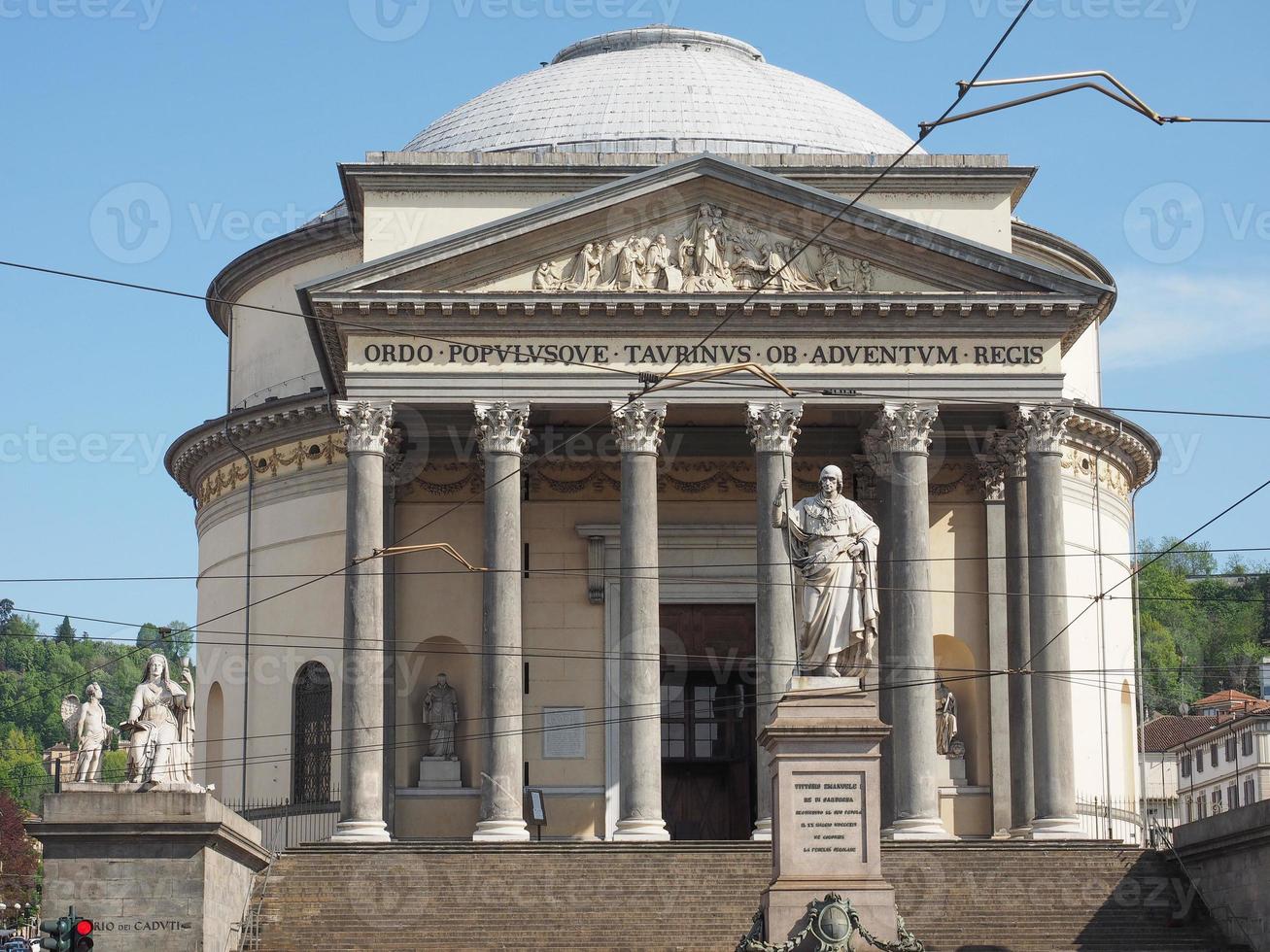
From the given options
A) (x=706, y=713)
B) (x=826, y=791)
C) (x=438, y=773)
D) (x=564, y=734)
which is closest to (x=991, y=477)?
(x=706, y=713)

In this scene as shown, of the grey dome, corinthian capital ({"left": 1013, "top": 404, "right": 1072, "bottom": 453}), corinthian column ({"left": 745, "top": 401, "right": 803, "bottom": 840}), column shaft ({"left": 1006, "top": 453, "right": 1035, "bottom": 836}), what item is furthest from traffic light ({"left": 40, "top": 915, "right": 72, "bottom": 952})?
the grey dome

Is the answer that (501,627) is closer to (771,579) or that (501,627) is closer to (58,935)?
(771,579)

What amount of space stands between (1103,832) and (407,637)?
16.6 m

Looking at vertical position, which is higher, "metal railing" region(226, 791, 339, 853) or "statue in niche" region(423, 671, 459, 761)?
"statue in niche" region(423, 671, 459, 761)

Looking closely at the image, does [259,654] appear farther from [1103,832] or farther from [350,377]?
[1103,832]

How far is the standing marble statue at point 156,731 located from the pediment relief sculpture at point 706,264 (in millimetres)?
12574

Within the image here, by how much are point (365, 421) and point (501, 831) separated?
27.4 feet

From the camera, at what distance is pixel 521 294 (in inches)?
1740

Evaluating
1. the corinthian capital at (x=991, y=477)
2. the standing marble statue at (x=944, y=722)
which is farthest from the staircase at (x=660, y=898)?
the corinthian capital at (x=991, y=477)

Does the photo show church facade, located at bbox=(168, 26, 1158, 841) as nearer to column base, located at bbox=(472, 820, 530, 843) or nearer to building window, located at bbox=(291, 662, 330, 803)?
building window, located at bbox=(291, 662, 330, 803)

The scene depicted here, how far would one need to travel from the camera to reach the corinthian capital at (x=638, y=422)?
44.2m

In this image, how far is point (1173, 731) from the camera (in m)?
105

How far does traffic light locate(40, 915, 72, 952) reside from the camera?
2969 centimetres

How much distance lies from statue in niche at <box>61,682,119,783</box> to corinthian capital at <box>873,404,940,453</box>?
16.4 meters
